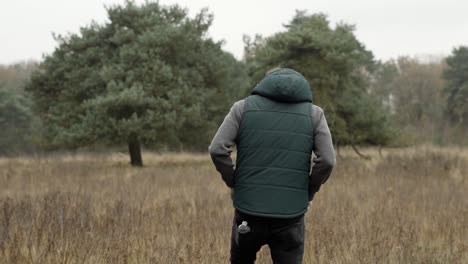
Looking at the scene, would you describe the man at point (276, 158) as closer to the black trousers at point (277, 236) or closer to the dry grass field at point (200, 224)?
the black trousers at point (277, 236)

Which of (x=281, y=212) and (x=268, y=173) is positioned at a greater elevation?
(x=268, y=173)

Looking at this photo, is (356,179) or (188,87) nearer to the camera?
(356,179)

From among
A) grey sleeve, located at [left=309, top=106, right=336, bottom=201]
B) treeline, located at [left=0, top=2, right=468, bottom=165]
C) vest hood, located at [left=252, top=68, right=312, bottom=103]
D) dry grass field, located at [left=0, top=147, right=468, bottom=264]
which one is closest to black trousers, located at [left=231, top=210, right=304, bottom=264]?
grey sleeve, located at [left=309, top=106, right=336, bottom=201]

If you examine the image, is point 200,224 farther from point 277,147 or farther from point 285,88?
point 285,88

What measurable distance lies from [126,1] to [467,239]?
16.9 metres

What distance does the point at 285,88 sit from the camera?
9.65 feet

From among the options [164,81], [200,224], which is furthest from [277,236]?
[164,81]

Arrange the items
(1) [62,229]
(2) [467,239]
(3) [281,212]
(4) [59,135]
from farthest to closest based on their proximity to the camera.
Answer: (4) [59,135]
(2) [467,239]
(1) [62,229]
(3) [281,212]

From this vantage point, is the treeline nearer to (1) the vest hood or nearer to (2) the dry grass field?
(2) the dry grass field

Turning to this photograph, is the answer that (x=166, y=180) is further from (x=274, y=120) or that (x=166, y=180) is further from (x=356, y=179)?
(x=274, y=120)

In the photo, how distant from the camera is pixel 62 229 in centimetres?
489

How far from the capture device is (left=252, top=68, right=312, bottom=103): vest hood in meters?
2.95

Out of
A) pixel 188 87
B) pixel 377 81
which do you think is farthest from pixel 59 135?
pixel 377 81

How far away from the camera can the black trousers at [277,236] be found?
3.02 m
